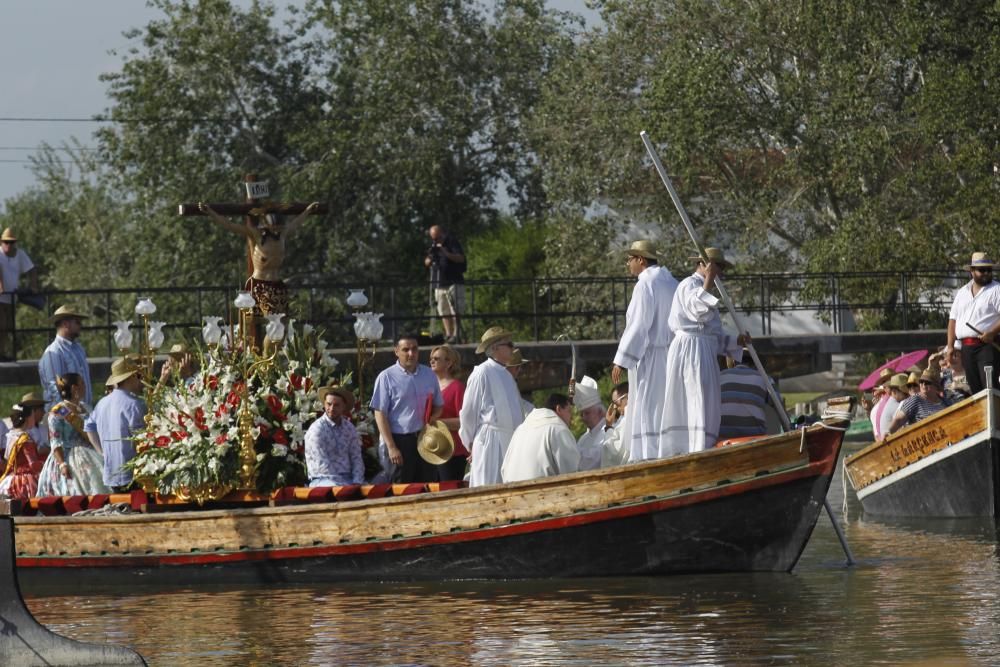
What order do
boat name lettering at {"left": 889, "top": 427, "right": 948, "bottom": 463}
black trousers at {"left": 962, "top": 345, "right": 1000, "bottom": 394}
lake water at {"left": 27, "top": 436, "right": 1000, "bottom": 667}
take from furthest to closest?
1. boat name lettering at {"left": 889, "top": 427, "right": 948, "bottom": 463}
2. black trousers at {"left": 962, "top": 345, "right": 1000, "bottom": 394}
3. lake water at {"left": 27, "top": 436, "right": 1000, "bottom": 667}

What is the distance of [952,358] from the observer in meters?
20.1

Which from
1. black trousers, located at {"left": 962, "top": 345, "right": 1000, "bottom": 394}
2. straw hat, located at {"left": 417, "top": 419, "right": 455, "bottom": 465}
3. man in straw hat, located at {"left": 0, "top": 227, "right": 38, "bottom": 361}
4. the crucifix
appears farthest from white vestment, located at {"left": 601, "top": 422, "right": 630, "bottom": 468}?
man in straw hat, located at {"left": 0, "top": 227, "right": 38, "bottom": 361}

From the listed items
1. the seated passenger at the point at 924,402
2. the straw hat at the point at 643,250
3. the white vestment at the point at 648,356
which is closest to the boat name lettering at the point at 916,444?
the seated passenger at the point at 924,402

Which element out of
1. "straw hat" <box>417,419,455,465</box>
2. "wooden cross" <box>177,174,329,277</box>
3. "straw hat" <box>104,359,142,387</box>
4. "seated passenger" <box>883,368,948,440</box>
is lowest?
"straw hat" <box>417,419,455,465</box>

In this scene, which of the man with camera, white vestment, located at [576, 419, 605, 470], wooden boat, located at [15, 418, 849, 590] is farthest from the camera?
the man with camera

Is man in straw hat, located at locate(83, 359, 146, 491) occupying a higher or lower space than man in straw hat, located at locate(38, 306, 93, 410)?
lower

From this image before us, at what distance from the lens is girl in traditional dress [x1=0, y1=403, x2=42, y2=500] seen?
675 inches

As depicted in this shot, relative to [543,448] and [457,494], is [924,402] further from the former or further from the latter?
[457,494]

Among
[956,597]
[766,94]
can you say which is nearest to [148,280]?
[766,94]

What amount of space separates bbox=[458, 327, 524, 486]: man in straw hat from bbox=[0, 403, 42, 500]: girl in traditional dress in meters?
3.89

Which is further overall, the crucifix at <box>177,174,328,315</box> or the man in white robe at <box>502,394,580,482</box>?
the crucifix at <box>177,174,328,315</box>

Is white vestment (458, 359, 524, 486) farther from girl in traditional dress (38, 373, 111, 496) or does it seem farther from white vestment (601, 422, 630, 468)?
girl in traditional dress (38, 373, 111, 496)

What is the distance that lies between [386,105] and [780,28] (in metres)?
11.2

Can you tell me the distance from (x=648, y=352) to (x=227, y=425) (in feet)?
10.5
